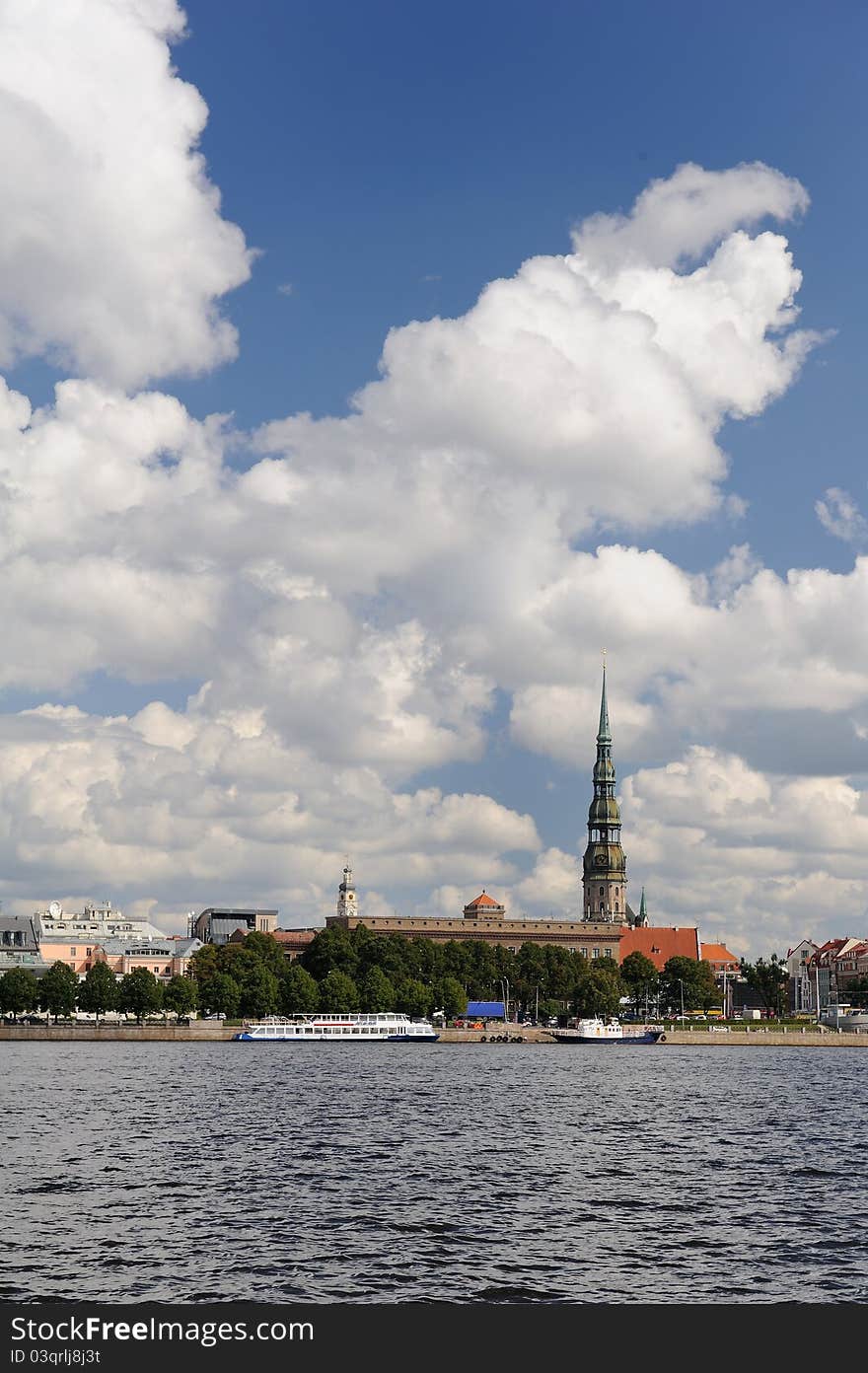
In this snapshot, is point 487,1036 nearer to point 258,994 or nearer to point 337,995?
point 337,995

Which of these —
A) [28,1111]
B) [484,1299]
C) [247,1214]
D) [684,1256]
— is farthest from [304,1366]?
[28,1111]

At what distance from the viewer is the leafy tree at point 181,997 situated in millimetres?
Answer: 186500

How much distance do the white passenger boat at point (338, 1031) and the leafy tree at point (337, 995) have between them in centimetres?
1051

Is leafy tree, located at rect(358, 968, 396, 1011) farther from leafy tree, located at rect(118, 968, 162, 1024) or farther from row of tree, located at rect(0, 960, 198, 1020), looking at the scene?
leafy tree, located at rect(118, 968, 162, 1024)

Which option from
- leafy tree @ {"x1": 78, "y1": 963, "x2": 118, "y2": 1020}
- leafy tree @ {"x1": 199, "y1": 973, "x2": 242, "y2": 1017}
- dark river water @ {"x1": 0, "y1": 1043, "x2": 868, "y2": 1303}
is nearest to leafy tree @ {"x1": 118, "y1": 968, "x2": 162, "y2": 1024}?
leafy tree @ {"x1": 78, "y1": 963, "x2": 118, "y2": 1020}

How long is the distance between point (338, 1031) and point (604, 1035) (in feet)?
102

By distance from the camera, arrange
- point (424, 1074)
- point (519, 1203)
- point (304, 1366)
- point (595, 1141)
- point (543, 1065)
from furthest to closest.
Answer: point (543, 1065), point (424, 1074), point (595, 1141), point (519, 1203), point (304, 1366)

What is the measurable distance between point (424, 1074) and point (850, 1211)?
67898 mm

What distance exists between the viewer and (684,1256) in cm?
3741

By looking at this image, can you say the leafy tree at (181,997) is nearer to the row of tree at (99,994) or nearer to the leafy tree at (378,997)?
the row of tree at (99,994)

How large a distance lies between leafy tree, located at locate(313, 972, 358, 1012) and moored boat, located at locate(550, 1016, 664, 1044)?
26.6 m

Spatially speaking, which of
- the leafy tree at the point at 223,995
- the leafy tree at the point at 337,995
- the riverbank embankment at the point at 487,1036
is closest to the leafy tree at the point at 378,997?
the leafy tree at the point at 337,995

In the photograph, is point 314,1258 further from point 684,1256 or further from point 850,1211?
point 850,1211

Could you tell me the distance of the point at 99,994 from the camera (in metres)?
188
